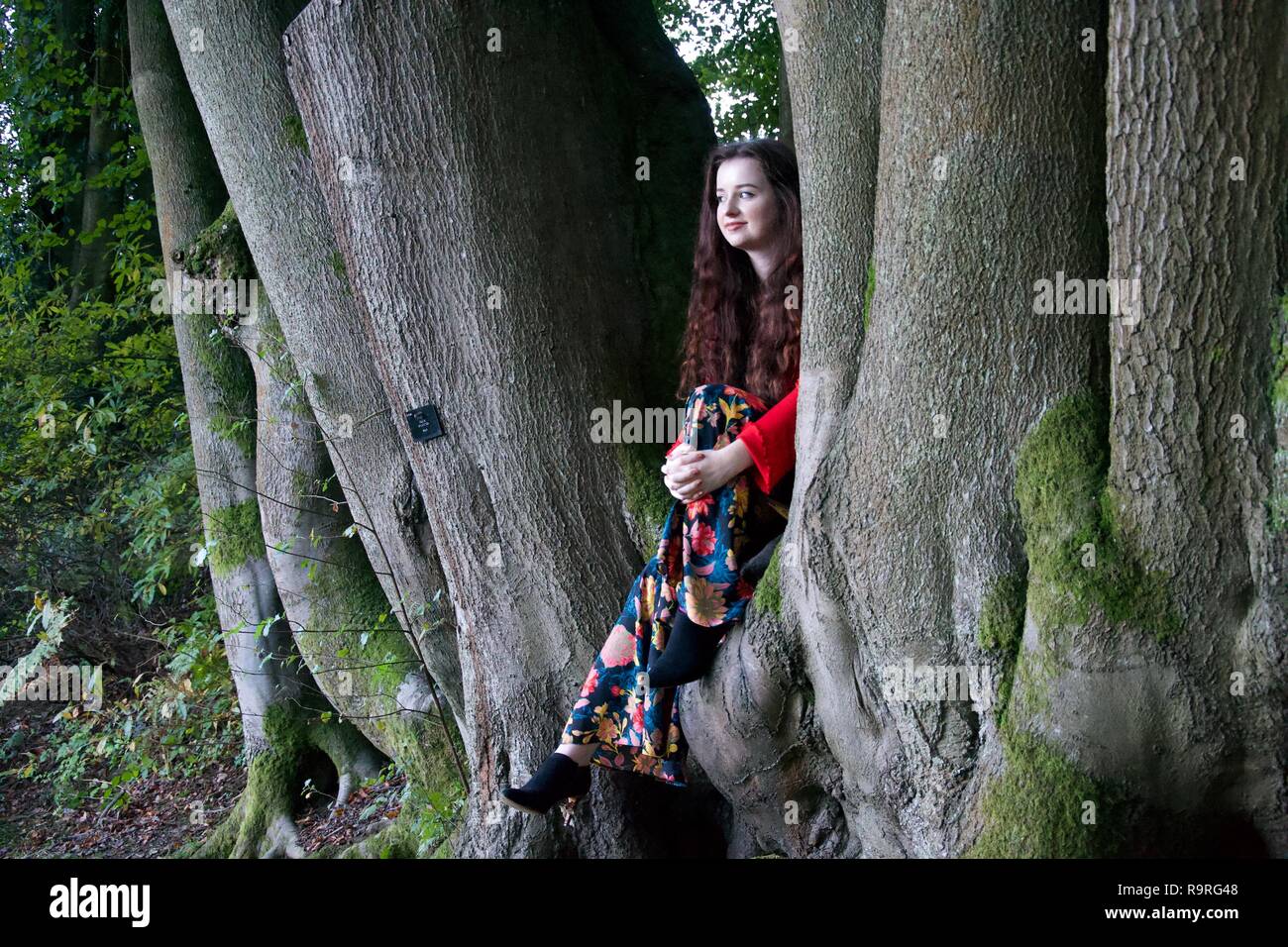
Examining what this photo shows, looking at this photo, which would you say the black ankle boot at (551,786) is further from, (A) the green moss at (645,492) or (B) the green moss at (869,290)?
(B) the green moss at (869,290)

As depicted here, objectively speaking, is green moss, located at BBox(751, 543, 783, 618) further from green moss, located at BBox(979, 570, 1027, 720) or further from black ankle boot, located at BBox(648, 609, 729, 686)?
green moss, located at BBox(979, 570, 1027, 720)

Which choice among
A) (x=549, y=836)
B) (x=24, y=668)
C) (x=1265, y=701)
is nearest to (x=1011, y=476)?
(x=1265, y=701)

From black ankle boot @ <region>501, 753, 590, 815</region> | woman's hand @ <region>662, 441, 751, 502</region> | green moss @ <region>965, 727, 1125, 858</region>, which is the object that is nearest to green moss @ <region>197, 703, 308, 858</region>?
black ankle boot @ <region>501, 753, 590, 815</region>

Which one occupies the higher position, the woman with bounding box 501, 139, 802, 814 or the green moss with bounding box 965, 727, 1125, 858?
the woman with bounding box 501, 139, 802, 814

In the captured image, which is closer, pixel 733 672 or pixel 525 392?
pixel 733 672

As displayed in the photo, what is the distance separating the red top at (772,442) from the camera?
343 centimetres

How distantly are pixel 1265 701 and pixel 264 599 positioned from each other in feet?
16.4

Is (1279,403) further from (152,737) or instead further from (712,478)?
(152,737)

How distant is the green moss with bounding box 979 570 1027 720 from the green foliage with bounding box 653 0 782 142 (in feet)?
18.9

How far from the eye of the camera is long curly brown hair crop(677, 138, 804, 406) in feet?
12.3

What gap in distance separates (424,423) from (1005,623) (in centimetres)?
210

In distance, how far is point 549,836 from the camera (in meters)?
4.01

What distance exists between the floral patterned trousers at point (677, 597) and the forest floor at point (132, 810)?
8.04 feet
